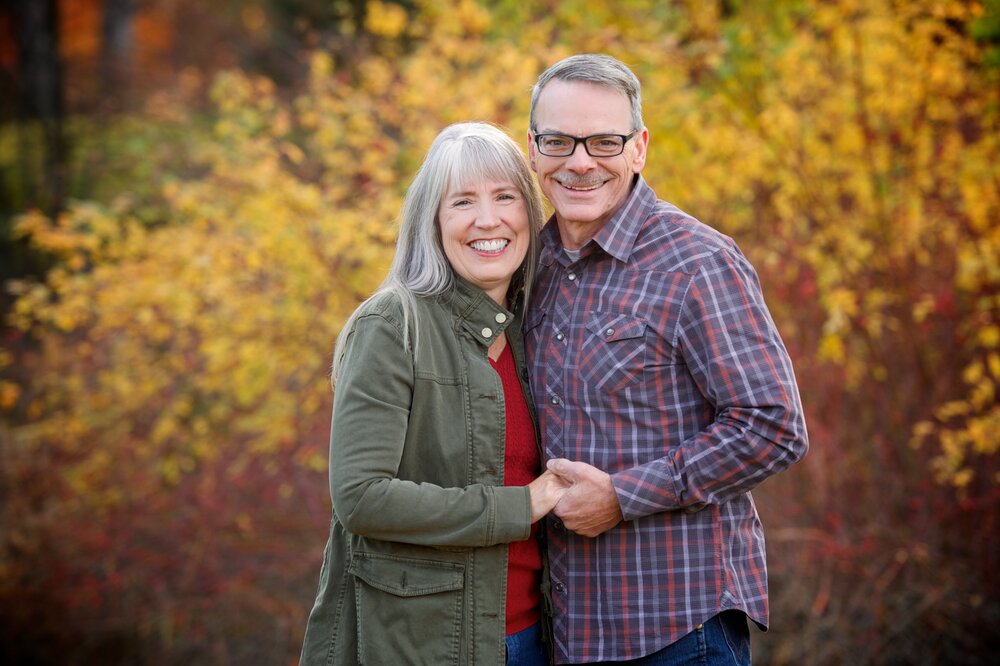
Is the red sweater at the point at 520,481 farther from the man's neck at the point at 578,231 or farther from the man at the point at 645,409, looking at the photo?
the man's neck at the point at 578,231

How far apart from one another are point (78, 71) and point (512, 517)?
41.6ft

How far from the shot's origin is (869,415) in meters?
5.19

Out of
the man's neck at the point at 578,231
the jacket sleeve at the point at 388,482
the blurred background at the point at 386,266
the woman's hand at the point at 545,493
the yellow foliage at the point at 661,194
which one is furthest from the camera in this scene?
the yellow foliage at the point at 661,194

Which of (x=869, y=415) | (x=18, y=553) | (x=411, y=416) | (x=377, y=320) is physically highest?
(x=377, y=320)

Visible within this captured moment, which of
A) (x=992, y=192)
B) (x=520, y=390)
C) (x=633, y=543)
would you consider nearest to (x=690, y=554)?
(x=633, y=543)

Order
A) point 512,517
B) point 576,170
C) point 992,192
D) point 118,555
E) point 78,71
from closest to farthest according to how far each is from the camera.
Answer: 1. point 512,517
2. point 576,170
3. point 992,192
4. point 118,555
5. point 78,71

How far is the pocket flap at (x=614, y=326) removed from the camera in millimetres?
2314

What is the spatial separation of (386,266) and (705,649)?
10.9ft

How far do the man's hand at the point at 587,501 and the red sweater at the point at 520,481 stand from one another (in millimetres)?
157

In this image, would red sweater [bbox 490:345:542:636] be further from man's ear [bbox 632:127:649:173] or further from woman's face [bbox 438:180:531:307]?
man's ear [bbox 632:127:649:173]

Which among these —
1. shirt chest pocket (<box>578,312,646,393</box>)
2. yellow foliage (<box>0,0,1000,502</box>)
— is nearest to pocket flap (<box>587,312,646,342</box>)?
shirt chest pocket (<box>578,312,646,393</box>)

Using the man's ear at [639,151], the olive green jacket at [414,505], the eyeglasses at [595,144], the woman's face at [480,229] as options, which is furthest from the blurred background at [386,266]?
the olive green jacket at [414,505]

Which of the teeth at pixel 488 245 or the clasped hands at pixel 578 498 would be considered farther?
the teeth at pixel 488 245

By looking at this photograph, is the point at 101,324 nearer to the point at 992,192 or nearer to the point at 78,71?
the point at 992,192
